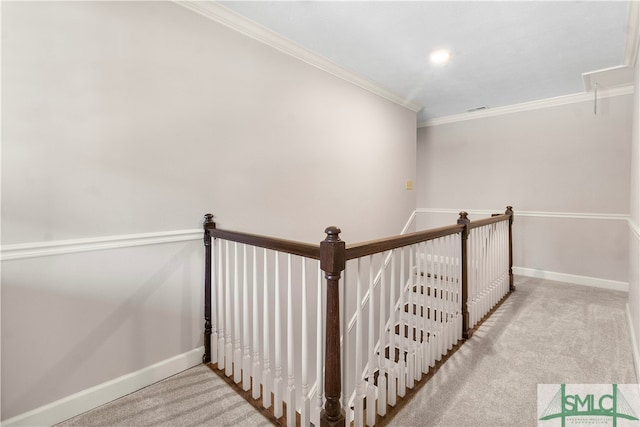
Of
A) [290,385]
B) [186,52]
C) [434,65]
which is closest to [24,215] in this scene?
[186,52]

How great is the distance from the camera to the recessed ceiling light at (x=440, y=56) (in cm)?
274

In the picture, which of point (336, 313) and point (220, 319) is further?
point (220, 319)

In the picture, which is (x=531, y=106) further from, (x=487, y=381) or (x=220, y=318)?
(x=220, y=318)

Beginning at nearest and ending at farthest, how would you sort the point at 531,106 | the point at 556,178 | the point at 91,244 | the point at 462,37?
the point at 91,244
the point at 462,37
the point at 556,178
the point at 531,106

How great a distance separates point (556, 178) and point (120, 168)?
482cm

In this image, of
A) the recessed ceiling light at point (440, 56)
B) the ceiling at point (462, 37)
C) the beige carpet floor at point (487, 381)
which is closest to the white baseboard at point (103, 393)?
the beige carpet floor at point (487, 381)

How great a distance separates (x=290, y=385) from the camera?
4.91 feet

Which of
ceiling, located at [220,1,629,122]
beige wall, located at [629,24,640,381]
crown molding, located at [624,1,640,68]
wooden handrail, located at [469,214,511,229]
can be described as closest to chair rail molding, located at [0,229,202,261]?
ceiling, located at [220,1,629,122]

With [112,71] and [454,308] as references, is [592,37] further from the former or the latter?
[112,71]

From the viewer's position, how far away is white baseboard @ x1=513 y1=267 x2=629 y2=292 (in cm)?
362

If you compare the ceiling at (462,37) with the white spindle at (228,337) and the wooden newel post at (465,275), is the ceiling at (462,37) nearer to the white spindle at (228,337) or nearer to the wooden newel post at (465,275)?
the wooden newel post at (465,275)

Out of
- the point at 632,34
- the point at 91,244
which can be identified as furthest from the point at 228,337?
the point at 632,34

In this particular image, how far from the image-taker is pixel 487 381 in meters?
1.86

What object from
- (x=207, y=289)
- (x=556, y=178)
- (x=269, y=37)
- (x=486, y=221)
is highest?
(x=269, y=37)
